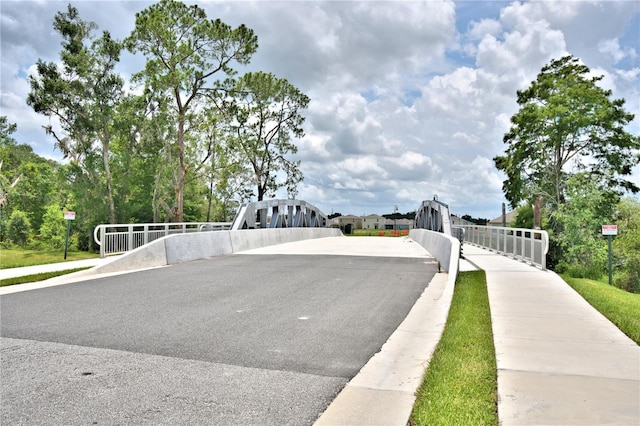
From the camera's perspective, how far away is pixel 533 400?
394 centimetres

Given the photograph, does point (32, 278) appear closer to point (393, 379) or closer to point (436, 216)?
point (393, 379)

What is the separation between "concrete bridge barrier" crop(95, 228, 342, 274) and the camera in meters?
13.6

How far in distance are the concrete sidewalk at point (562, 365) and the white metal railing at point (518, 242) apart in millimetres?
6452

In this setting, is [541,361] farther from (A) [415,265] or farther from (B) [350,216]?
(B) [350,216]

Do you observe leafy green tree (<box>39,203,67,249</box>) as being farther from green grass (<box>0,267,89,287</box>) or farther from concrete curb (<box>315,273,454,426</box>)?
concrete curb (<box>315,273,454,426</box>)

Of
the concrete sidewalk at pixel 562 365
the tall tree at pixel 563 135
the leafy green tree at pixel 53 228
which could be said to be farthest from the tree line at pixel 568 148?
the leafy green tree at pixel 53 228

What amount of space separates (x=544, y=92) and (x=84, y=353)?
44635 mm

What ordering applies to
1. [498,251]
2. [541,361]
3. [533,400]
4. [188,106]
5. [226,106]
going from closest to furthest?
[533,400]
[541,361]
[498,251]
[188,106]
[226,106]

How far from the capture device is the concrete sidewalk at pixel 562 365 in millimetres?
3717

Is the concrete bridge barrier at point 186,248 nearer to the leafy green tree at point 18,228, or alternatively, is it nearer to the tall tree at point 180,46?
the tall tree at point 180,46

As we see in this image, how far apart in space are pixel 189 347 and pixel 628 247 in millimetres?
37853

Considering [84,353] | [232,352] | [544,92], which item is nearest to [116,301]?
[84,353]

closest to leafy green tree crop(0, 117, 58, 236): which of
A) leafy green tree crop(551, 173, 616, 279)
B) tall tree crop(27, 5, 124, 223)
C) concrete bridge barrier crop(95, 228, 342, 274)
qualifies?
tall tree crop(27, 5, 124, 223)

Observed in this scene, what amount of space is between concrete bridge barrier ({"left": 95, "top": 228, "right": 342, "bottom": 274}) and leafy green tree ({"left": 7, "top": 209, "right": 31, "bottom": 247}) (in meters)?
41.5
